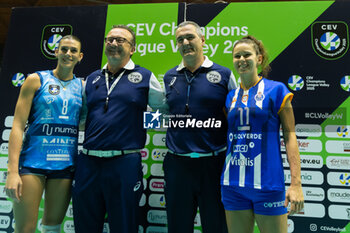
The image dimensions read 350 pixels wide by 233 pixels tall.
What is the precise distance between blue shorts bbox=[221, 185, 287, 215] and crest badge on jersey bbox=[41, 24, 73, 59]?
2.35 metres

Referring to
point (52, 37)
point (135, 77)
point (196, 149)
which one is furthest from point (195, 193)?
point (52, 37)

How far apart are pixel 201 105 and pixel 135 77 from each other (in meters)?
0.57

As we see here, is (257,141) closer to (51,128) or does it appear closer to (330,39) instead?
(51,128)

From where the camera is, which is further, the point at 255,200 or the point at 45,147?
the point at 45,147

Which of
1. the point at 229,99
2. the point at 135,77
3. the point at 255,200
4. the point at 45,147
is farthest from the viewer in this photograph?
the point at 135,77

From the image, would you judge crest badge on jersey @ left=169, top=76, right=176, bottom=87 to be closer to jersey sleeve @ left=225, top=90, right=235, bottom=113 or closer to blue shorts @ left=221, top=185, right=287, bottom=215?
jersey sleeve @ left=225, top=90, right=235, bottom=113

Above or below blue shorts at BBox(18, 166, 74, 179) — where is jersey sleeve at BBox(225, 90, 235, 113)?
above

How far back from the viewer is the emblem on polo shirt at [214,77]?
1.91 meters

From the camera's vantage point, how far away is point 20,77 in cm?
280

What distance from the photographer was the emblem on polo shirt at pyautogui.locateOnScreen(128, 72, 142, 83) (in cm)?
199

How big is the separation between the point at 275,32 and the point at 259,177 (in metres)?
1.65

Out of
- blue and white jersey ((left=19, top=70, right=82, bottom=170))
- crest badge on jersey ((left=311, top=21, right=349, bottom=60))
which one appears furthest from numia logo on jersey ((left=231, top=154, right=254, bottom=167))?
crest badge on jersey ((left=311, top=21, right=349, bottom=60))

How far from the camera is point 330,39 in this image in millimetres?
2510

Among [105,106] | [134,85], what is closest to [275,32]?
[134,85]
